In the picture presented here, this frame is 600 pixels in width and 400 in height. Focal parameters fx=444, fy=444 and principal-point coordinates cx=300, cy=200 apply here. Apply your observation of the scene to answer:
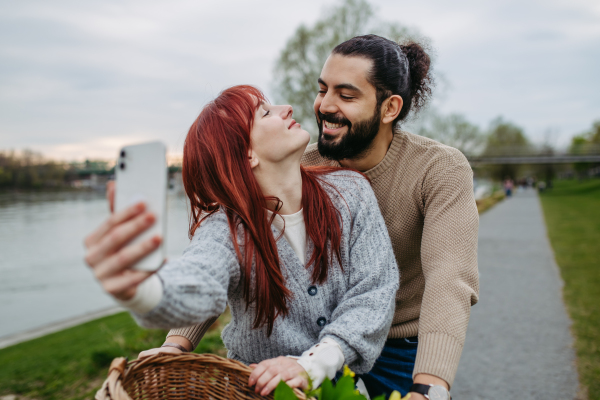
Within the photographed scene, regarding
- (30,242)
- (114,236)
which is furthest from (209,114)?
(30,242)

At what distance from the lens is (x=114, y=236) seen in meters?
0.96

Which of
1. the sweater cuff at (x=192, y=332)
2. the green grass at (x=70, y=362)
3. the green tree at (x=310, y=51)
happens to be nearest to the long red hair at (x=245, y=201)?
the sweater cuff at (x=192, y=332)

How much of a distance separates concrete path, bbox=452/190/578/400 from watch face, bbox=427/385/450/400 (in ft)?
10.00

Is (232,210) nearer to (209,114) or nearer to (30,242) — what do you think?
(209,114)

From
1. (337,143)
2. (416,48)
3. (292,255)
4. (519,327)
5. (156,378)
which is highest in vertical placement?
(416,48)

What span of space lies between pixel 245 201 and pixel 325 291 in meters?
0.47

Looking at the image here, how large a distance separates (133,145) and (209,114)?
34.6 inches

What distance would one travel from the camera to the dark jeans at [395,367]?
225cm

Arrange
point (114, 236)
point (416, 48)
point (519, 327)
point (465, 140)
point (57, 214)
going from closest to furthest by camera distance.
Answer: point (114, 236) → point (416, 48) → point (519, 327) → point (57, 214) → point (465, 140)

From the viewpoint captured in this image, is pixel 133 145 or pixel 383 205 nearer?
pixel 133 145

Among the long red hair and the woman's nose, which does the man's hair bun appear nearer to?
the woman's nose

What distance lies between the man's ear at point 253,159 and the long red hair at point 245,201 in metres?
0.03

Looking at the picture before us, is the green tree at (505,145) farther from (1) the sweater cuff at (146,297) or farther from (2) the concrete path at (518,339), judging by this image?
(1) the sweater cuff at (146,297)

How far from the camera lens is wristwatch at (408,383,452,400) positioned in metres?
1.49
